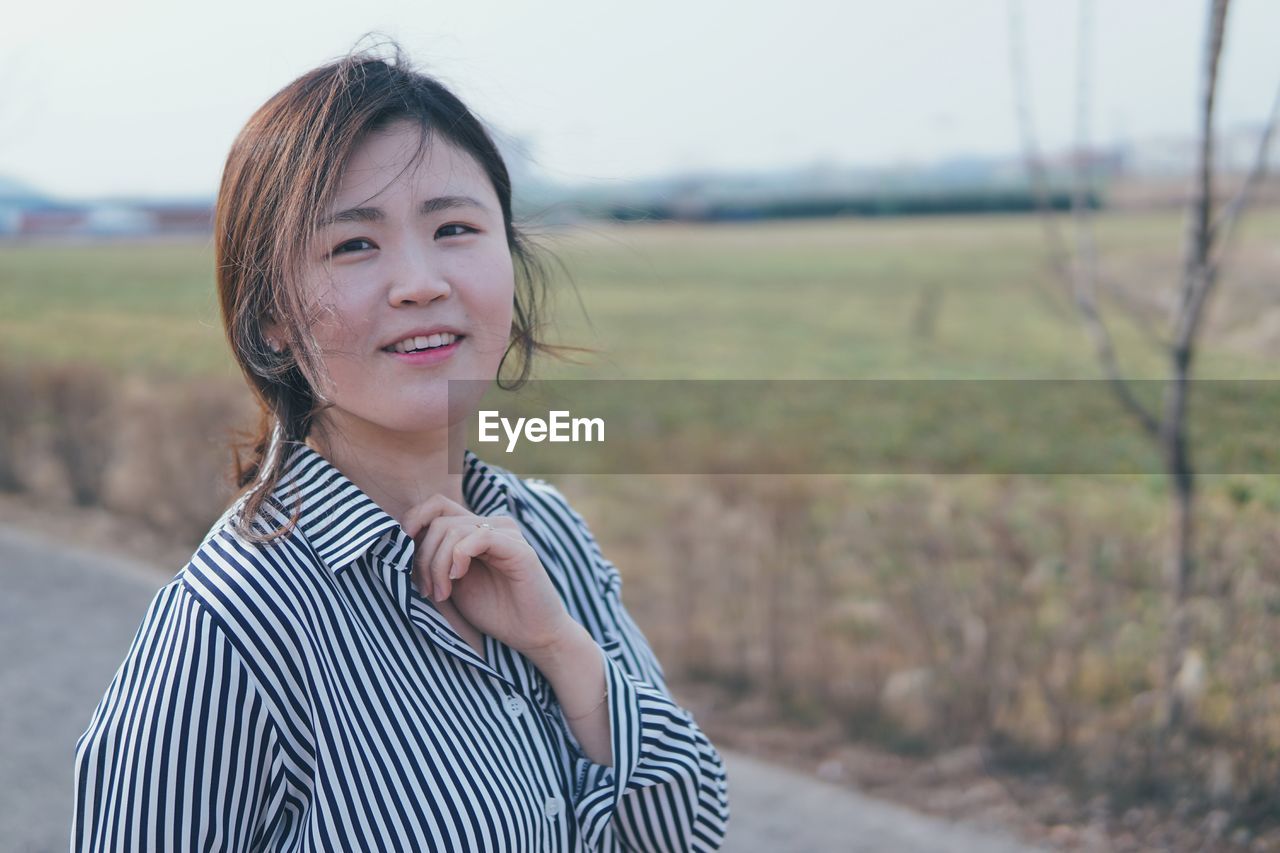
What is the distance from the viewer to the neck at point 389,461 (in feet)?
5.30

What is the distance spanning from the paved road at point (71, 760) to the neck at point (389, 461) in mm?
2313

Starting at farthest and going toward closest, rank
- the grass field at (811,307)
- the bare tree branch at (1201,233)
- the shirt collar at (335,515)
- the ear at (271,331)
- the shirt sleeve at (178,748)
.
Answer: the grass field at (811,307), the bare tree branch at (1201,233), the ear at (271,331), the shirt collar at (335,515), the shirt sleeve at (178,748)

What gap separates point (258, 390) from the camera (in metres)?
1.63

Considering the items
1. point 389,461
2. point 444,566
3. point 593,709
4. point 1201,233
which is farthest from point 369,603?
point 1201,233

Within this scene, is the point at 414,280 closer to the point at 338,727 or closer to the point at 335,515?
the point at 335,515

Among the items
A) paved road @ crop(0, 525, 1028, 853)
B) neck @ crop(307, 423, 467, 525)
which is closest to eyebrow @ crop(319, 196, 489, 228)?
neck @ crop(307, 423, 467, 525)

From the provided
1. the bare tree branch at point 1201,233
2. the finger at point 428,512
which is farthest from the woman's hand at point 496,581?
the bare tree branch at point 1201,233

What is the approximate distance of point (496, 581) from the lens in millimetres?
1580

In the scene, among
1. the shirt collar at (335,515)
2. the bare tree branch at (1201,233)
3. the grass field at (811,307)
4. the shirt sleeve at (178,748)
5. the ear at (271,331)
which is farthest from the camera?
the grass field at (811,307)

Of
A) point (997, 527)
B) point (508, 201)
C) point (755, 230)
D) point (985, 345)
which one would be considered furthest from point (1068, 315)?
point (755, 230)

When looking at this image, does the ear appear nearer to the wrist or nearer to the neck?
the neck

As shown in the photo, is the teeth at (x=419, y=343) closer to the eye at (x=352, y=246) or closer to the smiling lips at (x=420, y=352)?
the smiling lips at (x=420, y=352)

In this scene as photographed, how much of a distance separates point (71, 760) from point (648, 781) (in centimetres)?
307

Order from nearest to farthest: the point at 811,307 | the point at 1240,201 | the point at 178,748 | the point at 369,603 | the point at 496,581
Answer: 1. the point at 178,748
2. the point at 369,603
3. the point at 496,581
4. the point at 1240,201
5. the point at 811,307
